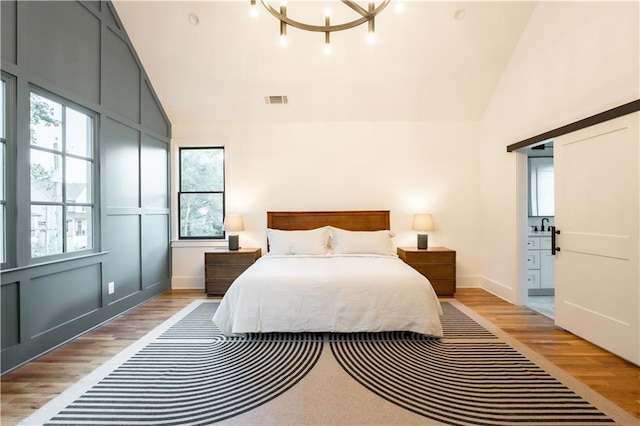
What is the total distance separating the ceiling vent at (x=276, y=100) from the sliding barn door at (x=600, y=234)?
133 inches

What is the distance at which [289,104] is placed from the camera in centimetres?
445

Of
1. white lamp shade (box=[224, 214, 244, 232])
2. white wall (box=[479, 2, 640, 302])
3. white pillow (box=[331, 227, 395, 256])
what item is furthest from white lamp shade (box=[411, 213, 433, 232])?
white lamp shade (box=[224, 214, 244, 232])

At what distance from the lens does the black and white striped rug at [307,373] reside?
1.76 m

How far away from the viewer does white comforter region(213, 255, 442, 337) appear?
8.95ft

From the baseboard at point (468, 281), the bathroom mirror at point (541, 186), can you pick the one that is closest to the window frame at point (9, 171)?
the baseboard at point (468, 281)

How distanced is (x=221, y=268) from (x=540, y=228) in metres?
4.87

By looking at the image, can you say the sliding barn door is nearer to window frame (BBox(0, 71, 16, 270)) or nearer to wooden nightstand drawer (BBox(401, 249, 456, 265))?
wooden nightstand drawer (BBox(401, 249, 456, 265))

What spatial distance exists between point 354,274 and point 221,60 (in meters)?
3.23

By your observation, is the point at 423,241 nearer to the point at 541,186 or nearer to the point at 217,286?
the point at 541,186

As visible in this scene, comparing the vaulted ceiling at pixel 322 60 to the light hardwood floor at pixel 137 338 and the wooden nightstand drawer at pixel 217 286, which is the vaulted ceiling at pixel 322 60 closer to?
the wooden nightstand drawer at pixel 217 286

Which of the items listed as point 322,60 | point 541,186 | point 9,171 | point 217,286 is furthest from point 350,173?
point 9,171

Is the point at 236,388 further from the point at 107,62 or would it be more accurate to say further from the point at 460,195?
the point at 460,195

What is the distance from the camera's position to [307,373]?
2207mm

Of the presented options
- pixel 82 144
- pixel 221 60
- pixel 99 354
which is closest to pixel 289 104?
pixel 221 60
